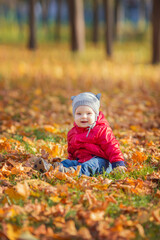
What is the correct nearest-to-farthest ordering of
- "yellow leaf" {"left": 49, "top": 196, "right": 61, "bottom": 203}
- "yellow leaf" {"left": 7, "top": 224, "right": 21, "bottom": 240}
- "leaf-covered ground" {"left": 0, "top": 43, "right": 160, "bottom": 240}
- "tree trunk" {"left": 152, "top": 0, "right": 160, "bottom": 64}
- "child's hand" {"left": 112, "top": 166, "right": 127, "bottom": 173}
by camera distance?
"yellow leaf" {"left": 7, "top": 224, "right": 21, "bottom": 240} < "leaf-covered ground" {"left": 0, "top": 43, "right": 160, "bottom": 240} < "yellow leaf" {"left": 49, "top": 196, "right": 61, "bottom": 203} < "child's hand" {"left": 112, "top": 166, "right": 127, "bottom": 173} < "tree trunk" {"left": 152, "top": 0, "right": 160, "bottom": 64}

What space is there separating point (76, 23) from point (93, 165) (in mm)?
13798

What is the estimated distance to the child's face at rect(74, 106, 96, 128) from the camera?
3483mm

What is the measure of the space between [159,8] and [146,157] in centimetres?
1110

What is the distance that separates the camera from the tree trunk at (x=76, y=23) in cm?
1573

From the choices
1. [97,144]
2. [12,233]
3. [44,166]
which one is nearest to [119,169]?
[97,144]

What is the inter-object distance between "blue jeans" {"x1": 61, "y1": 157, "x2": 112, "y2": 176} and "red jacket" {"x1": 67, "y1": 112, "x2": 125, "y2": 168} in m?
0.08

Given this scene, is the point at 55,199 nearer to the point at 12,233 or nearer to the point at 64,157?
the point at 12,233

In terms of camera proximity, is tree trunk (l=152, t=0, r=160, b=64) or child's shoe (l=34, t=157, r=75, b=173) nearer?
child's shoe (l=34, t=157, r=75, b=173)

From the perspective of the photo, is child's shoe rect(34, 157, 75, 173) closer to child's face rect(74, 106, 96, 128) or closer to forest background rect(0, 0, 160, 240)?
forest background rect(0, 0, 160, 240)

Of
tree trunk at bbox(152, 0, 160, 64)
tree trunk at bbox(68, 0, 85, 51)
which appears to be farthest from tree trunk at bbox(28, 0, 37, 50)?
tree trunk at bbox(152, 0, 160, 64)

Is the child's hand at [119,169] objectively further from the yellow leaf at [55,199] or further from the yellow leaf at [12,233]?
the yellow leaf at [12,233]

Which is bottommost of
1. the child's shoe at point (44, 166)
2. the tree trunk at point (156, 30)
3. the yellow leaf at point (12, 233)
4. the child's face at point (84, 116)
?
the yellow leaf at point (12, 233)

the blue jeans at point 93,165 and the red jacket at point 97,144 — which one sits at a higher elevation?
the red jacket at point 97,144

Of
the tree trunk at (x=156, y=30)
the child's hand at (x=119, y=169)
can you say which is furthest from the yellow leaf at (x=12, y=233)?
the tree trunk at (x=156, y=30)
